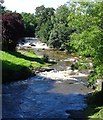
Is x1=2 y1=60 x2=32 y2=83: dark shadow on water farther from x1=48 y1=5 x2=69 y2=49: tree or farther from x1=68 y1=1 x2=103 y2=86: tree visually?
x1=48 y1=5 x2=69 y2=49: tree

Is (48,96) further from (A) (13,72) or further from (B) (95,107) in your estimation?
(A) (13,72)

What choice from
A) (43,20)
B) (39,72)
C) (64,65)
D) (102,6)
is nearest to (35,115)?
(102,6)

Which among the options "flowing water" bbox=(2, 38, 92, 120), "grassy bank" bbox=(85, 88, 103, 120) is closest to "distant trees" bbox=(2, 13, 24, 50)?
"flowing water" bbox=(2, 38, 92, 120)

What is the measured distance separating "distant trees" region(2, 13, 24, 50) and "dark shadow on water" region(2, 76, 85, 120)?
2075 centimetres

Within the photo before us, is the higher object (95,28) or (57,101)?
(95,28)

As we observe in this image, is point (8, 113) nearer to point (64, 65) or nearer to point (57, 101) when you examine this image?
point (57, 101)

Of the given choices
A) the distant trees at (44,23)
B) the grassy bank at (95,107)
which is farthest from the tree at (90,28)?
the distant trees at (44,23)

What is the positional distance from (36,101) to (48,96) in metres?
3.05

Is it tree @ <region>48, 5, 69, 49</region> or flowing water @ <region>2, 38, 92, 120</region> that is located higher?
tree @ <region>48, 5, 69, 49</region>

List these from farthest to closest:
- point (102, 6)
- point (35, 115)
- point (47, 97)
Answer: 1. point (47, 97)
2. point (35, 115)
3. point (102, 6)

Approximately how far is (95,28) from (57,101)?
11.1 m

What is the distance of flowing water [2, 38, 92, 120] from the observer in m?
32.1

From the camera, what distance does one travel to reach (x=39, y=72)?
5638cm

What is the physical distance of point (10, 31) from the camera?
68.4 metres
